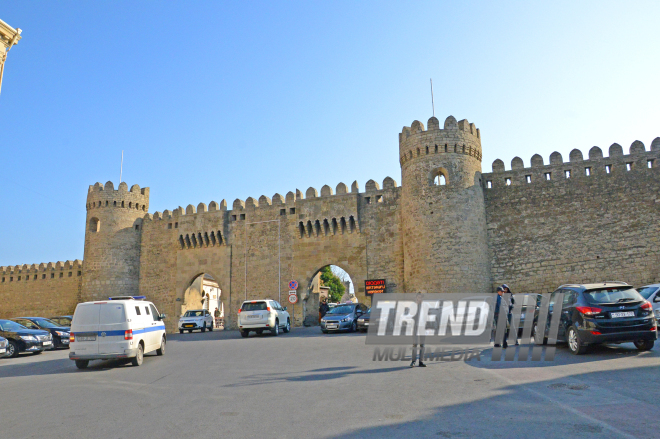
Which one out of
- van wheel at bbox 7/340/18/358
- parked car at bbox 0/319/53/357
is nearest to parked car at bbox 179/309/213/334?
parked car at bbox 0/319/53/357

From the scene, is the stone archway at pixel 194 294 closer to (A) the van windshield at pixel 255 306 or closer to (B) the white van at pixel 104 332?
(A) the van windshield at pixel 255 306

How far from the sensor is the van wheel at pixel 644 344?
28.0 ft

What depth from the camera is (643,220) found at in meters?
20.1

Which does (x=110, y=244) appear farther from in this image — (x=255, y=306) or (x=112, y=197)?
(x=255, y=306)

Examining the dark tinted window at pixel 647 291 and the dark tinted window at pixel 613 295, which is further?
the dark tinted window at pixel 647 291

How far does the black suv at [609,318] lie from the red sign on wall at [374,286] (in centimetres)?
1485

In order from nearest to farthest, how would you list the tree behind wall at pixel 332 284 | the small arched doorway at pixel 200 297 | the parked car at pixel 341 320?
1. the parked car at pixel 341 320
2. the small arched doorway at pixel 200 297
3. the tree behind wall at pixel 332 284

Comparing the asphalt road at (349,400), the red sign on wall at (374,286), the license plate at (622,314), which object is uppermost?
the red sign on wall at (374,286)

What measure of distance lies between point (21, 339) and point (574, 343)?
1451 cm

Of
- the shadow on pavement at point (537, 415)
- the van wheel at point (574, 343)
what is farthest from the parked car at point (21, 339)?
the van wheel at point (574, 343)

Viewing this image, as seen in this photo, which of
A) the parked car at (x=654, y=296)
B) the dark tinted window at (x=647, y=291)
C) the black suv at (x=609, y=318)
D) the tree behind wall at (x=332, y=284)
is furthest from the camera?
the tree behind wall at (x=332, y=284)

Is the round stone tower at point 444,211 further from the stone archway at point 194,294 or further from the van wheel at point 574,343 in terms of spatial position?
the van wheel at point 574,343

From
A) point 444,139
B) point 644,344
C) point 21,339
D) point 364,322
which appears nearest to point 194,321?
point 364,322

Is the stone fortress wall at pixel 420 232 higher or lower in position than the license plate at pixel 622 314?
higher
